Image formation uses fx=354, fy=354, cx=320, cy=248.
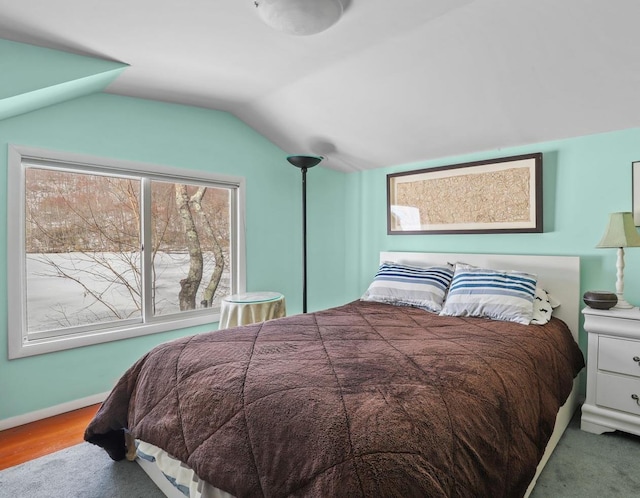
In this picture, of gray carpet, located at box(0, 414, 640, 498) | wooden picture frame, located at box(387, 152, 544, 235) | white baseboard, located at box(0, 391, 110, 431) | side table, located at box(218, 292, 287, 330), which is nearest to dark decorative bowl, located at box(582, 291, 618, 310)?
wooden picture frame, located at box(387, 152, 544, 235)

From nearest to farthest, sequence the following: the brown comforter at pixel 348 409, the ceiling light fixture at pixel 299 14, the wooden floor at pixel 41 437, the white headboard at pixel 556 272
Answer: the brown comforter at pixel 348 409 → the ceiling light fixture at pixel 299 14 → the wooden floor at pixel 41 437 → the white headboard at pixel 556 272

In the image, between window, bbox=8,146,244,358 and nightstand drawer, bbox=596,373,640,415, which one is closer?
nightstand drawer, bbox=596,373,640,415

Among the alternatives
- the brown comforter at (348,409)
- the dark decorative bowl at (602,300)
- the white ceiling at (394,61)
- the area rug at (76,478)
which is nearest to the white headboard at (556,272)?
the dark decorative bowl at (602,300)

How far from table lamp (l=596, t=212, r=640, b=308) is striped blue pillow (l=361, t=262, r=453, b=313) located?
1.02 m

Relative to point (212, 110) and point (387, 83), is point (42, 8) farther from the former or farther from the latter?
point (387, 83)

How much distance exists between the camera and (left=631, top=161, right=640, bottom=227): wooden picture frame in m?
2.26

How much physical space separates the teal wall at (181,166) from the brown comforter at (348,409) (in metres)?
0.87

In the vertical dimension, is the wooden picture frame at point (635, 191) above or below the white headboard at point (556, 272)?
above

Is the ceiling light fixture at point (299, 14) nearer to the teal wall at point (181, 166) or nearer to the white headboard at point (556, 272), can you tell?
the teal wall at point (181, 166)

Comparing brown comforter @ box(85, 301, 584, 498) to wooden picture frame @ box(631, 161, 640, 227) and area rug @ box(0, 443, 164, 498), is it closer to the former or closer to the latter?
area rug @ box(0, 443, 164, 498)

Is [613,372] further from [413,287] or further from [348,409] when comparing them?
[348,409]

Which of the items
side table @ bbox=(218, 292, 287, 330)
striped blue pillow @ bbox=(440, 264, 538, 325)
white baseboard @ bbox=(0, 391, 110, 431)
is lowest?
white baseboard @ bbox=(0, 391, 110, 431)

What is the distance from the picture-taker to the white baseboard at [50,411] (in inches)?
84.7

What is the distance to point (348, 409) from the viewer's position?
1032 millimetres
